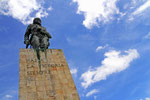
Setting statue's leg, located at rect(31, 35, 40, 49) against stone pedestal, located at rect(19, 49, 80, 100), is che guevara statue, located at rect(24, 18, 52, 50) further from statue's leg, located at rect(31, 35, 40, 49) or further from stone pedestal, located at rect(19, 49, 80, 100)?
stone pedestal, located at rect(19, 49, 80, 100)

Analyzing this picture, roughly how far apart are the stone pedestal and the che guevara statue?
0.89m

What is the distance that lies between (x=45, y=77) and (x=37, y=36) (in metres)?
4.59

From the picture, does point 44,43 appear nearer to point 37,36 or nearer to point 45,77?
point 37,36

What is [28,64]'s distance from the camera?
11.6 meters

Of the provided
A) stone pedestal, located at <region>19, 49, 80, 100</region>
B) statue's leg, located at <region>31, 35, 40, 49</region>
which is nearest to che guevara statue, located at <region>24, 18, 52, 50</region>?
statue's leg, located at <region>31, 35, 40, 49</region>

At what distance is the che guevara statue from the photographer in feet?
44.7

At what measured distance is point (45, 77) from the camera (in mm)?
11078

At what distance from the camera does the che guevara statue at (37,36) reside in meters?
13.6

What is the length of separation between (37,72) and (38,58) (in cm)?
140

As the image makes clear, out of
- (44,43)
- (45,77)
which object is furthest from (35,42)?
(45,77)

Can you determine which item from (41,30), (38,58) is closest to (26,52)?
(38,58)

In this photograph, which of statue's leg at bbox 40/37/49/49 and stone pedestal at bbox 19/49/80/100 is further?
statue's leg at bbox 40/37/49/49

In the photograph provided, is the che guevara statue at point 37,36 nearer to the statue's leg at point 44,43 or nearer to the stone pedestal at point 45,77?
the statue's leg at point 44,43

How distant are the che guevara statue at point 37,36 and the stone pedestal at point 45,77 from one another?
889 mm
